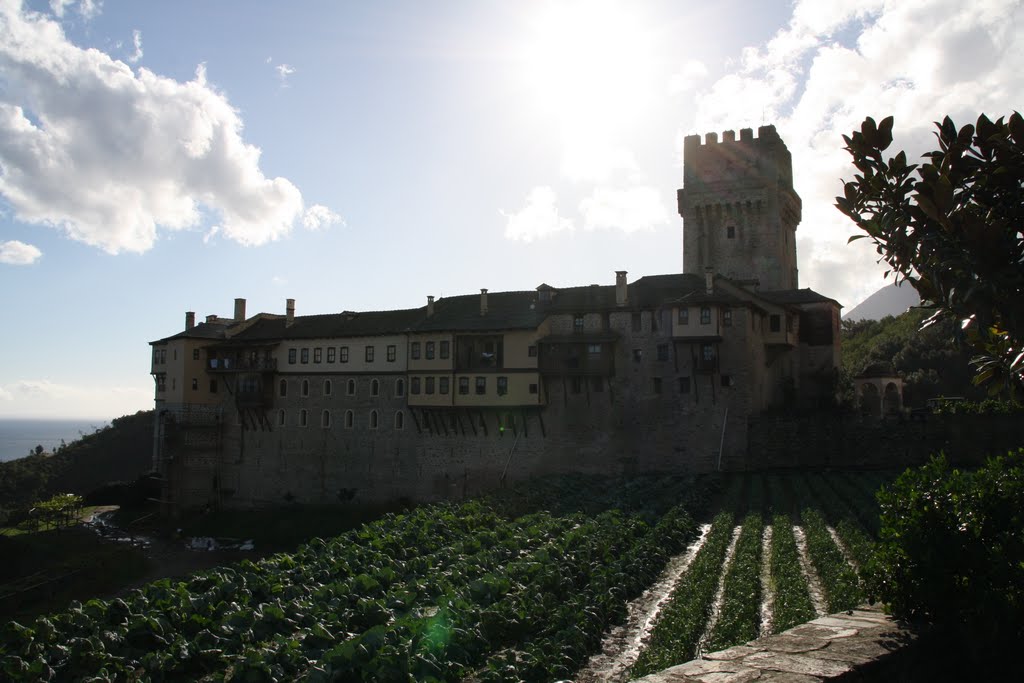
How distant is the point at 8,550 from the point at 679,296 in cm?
3918

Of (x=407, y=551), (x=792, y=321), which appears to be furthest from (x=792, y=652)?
(x=792, y=321)

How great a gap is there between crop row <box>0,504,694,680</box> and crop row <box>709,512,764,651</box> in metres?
1.99

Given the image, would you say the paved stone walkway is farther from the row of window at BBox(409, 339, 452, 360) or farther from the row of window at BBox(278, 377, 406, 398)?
the row of window at BBox(278, 377, 406, 398)

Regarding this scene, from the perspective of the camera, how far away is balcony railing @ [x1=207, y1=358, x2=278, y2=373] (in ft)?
176

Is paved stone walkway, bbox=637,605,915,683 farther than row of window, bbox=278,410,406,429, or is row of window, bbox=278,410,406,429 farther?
row of window, bbox=278,410,406,429

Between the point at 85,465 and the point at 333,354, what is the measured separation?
160 feet

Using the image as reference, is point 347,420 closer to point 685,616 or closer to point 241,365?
point 241,365

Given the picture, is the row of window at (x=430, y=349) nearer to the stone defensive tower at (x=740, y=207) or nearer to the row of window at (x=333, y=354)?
A: the row of window at (x=333, y=354)

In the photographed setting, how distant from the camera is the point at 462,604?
14578 mm

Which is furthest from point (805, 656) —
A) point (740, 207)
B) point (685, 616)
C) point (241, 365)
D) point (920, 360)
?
point (920, 360)

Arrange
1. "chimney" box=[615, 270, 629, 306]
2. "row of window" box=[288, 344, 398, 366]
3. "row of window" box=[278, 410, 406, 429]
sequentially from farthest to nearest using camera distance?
"row of window" box=[288, 344, 398, 366] < "row of window" box=[278, 410, 406, 429] < "chimney" box=[615, 270, 629, 306]

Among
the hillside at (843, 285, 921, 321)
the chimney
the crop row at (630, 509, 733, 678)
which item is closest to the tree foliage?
the crop row at (630, 509, 733, 678)

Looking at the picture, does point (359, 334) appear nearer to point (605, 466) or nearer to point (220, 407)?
point (220, 407)

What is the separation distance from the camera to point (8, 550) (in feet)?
142
